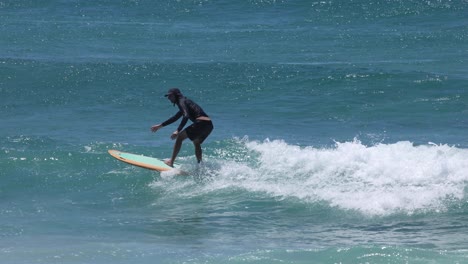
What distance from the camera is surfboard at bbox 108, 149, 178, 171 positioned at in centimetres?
1369

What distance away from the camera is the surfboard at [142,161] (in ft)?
44.9

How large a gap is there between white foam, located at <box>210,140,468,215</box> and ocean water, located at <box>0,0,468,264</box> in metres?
0.03

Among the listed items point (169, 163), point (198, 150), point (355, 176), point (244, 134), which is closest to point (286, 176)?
point (355, 176)

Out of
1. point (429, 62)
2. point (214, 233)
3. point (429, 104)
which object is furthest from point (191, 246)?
point (429, 62)

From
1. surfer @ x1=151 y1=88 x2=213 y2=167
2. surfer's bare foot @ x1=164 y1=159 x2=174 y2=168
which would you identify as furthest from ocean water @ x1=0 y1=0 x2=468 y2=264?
surfer @ x1=151 y1=88 x2=213 y2=167

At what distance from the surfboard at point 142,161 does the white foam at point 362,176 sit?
2.72 feet

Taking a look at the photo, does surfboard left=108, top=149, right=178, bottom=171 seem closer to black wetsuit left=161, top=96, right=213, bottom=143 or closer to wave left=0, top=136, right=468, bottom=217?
wave left=0, top=136, right=468, bottom=217

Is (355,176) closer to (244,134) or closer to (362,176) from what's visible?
(362,176)

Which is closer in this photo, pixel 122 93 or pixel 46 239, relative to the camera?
pixel 46 239

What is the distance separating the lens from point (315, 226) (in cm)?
1160

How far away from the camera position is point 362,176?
13.4m

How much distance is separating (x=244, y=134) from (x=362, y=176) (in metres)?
4.11

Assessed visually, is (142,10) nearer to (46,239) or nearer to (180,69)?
(180,69)

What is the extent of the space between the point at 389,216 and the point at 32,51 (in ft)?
53.8
